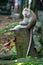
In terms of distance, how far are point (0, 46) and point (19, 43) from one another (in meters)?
2.86

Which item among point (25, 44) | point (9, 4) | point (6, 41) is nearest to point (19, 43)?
point (25, 44)

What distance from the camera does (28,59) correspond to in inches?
211

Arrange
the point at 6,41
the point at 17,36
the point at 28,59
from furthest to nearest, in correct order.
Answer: the point at 6,41
the point at 17,36
the point at 28,59

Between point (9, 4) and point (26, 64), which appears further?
point (9, 4)

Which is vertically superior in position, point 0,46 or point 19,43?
point 19,43

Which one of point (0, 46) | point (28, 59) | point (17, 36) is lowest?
point (0, 46)

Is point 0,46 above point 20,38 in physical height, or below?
below

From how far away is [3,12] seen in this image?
16344mm

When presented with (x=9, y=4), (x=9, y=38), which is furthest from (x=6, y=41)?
(x=9, y=4)

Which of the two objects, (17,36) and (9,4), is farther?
(9,4)

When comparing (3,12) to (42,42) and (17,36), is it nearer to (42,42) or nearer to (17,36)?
(42,42)

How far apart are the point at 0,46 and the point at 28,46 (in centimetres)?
290

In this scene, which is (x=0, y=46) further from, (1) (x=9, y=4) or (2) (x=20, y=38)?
(1) (x=9, y=4)

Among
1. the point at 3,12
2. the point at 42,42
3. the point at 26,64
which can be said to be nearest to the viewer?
the point at 26,64
